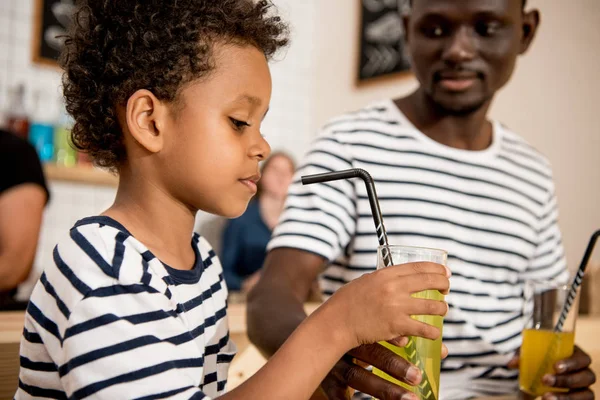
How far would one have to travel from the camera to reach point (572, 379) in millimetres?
1132

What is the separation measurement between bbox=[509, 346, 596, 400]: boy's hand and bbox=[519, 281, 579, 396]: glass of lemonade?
0.04 ft

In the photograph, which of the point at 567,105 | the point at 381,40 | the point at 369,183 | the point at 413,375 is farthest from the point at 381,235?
the point at 381,40

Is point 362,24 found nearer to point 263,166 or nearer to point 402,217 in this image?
point 263,166

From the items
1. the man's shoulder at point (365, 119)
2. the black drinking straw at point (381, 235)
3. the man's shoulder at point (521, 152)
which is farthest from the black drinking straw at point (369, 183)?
the man's shoulder at point (521, 152)

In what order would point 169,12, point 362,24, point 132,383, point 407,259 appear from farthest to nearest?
point 362,24 → point 169,12 → point 407,259 → point 132,383

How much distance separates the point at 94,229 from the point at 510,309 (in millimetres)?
1037

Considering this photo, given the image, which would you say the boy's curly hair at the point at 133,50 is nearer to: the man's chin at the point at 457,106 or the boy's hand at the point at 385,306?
the boy's hand at the point at 385,306

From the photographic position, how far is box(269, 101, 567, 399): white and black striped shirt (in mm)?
1377

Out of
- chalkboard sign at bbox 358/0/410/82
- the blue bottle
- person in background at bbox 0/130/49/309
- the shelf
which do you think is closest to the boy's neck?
person in background at bbox 0/130/49/309

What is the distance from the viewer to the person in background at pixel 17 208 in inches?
85.7

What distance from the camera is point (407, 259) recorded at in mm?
833

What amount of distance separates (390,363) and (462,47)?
0.86 metres

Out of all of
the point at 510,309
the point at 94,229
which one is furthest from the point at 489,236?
the point at 94,229

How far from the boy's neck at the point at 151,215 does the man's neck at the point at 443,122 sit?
78cm
